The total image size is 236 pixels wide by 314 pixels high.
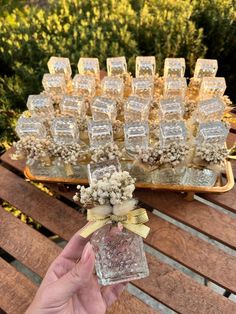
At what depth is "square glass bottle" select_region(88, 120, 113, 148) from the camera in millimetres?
1570

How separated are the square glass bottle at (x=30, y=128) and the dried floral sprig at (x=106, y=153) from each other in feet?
0.78

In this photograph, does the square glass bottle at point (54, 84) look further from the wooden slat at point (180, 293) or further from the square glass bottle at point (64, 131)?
the wooden slat at point (180, 293)

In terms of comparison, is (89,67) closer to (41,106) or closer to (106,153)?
(41,106)

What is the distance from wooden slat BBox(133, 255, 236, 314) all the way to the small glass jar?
7 cm

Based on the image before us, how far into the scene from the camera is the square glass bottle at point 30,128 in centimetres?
160

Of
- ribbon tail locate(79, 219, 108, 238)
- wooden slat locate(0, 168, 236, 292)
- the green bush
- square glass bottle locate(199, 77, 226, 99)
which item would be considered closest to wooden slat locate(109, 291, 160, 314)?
wooden slat locate(0, 168, 236, 292)

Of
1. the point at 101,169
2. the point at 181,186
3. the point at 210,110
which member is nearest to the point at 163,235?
the point at 181,186

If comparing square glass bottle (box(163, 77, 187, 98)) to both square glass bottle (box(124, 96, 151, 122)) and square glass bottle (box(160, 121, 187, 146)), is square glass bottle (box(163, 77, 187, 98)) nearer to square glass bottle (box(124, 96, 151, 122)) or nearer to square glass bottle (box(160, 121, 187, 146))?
square glass bottle (box(124, 96, 151, 122))

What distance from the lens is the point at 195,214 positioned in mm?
1599

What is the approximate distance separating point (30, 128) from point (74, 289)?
2.21 ft

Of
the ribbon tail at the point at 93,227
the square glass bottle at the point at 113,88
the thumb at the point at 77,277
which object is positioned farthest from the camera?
the square glass bottle at the point at 113,88

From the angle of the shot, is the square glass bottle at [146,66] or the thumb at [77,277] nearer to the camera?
the thumb at [77,277]

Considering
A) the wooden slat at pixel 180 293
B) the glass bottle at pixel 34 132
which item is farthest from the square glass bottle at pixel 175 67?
the wooden slat at pixel 180 293

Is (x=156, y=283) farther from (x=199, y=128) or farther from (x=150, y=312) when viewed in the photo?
(x=199, y=128)
